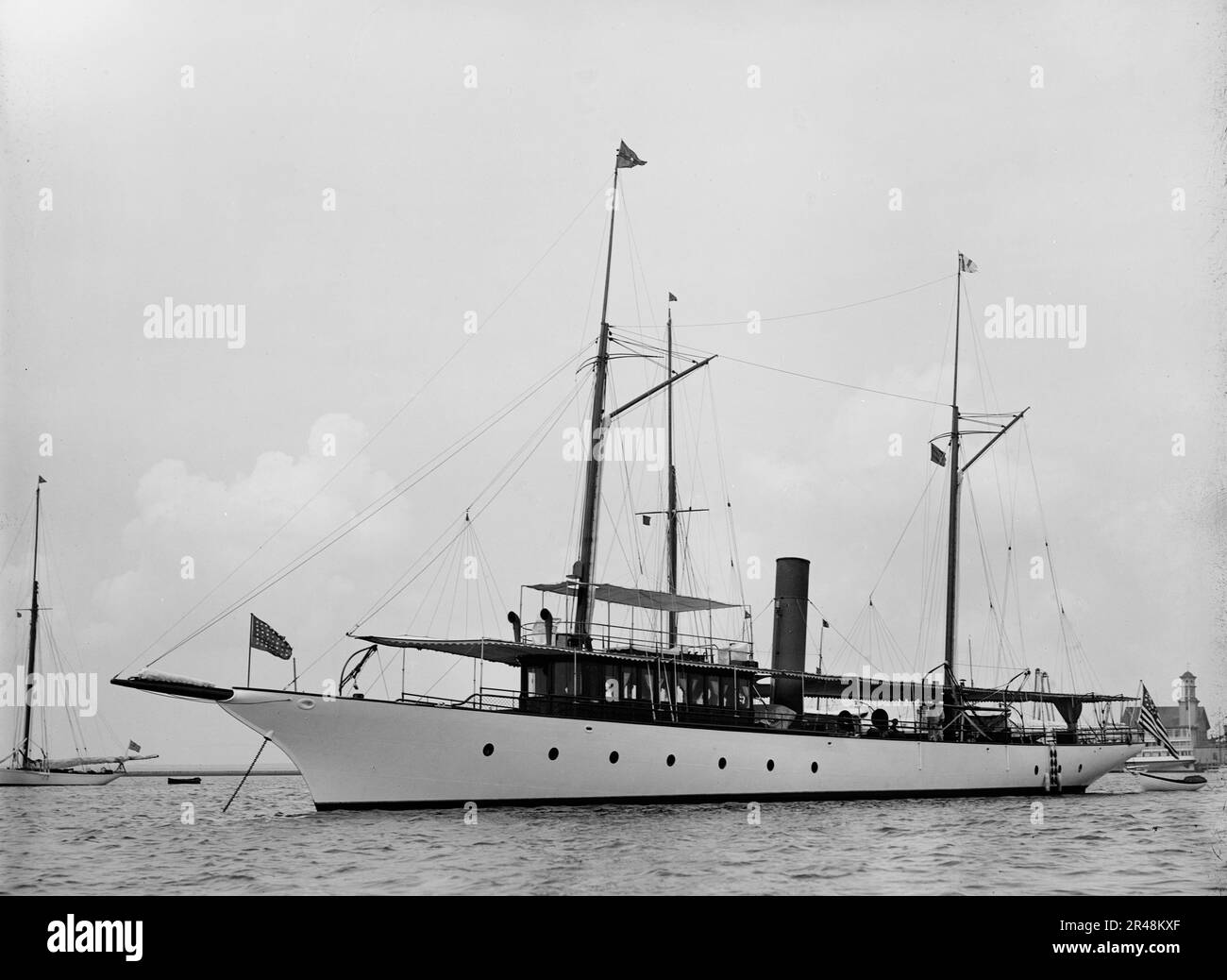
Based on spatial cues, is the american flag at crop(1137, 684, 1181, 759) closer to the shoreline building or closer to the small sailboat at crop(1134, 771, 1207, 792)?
the small sailboat at crop(1134, 771, 1207, 792)

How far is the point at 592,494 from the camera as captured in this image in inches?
1510

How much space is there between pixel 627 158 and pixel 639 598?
47.4 feet

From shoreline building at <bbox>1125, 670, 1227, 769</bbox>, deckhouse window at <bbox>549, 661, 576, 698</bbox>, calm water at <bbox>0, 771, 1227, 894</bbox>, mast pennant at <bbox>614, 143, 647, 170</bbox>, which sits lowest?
shoreline building at <bbox>1125, 670, 1227, 769</bbox>

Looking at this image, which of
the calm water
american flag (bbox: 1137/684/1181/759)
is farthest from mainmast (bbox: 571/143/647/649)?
american flag (bbox: 1137/684/1181/759)

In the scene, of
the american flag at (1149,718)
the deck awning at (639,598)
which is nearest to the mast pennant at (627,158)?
the deck awning at (639,598)

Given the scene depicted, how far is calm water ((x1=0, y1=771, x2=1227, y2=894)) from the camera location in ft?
68.8

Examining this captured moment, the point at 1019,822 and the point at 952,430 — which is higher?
the point at 952,430

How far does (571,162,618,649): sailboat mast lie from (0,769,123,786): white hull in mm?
42337

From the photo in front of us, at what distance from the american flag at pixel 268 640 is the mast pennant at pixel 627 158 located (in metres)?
19.1
